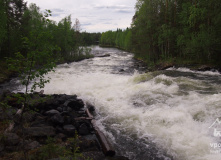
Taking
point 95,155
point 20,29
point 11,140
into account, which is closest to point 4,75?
point 20,29

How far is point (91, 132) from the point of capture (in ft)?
29.3

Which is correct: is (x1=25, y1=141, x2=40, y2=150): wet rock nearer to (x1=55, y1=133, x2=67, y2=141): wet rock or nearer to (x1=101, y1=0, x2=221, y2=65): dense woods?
(x1=55, y1=133, x2=67, y2=141): wet rock

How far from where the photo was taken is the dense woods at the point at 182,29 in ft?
75.3

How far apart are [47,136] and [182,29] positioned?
28.2 meters

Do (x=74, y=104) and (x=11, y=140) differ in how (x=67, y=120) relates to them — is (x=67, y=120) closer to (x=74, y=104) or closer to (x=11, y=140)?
(x=74, y=104)

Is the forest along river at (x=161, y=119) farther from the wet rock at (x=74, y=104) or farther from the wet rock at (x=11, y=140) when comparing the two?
the wet rock at (x=11, y=140)

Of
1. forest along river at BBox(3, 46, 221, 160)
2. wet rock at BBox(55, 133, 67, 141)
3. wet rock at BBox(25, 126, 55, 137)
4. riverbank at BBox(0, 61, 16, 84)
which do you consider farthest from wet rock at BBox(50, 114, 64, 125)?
riverbank at BBox(0, 61, 16, 84)

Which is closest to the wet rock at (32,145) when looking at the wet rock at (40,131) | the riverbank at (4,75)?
the wet rock at (40,131)

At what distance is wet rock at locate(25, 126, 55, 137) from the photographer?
7.74 metres

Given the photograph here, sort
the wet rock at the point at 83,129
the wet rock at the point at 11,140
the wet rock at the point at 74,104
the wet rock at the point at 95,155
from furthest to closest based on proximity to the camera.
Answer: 1. the wet rock at the point at 74,104
2. the wet rock at the point at 83,129
3. the wet rock at the point at 11,140
4. the wet rock at the point at 95,155

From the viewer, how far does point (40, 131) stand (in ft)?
26.2

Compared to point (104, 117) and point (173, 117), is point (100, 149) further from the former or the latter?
point (173, 117)

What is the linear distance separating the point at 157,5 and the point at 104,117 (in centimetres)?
2796

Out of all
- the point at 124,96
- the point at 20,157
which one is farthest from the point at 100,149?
the point at 124,96
